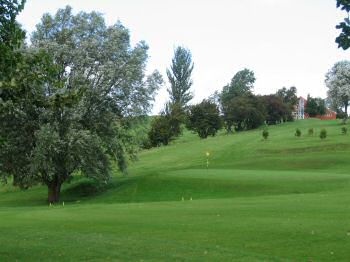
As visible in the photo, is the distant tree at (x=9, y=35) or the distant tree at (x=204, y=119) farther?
the distant tree at (x=204, y=119)

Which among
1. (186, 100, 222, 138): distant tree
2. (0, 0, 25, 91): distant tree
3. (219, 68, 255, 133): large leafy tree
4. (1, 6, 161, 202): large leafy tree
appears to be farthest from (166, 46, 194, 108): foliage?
(0, 0, 25, 91): distant tree

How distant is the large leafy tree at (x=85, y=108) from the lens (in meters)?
36.2

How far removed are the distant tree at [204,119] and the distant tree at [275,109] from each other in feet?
42.5

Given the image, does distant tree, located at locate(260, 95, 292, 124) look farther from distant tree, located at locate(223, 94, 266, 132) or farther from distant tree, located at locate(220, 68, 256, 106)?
distant tree, located at locate(220, 68, 256, 106)

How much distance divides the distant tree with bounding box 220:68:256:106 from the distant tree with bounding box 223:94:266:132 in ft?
68.4

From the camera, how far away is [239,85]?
133000 millimetres

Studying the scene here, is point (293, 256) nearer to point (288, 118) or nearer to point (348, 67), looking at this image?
point (348, 67)

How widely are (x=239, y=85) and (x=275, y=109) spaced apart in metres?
26.7

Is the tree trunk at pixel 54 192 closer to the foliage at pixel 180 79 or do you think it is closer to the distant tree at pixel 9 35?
the distant tree at pixel 9 35

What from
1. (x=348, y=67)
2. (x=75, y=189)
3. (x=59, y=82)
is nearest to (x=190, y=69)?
(x=348, y=67)

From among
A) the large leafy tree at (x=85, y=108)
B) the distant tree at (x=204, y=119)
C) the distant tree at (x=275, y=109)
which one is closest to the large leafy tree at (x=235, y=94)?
the distant tree at (x=204, y=119)

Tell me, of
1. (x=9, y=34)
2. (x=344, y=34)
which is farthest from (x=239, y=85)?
(x=344, y=34)

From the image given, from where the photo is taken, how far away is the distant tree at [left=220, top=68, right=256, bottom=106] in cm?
12476

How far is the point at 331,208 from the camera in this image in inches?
765
